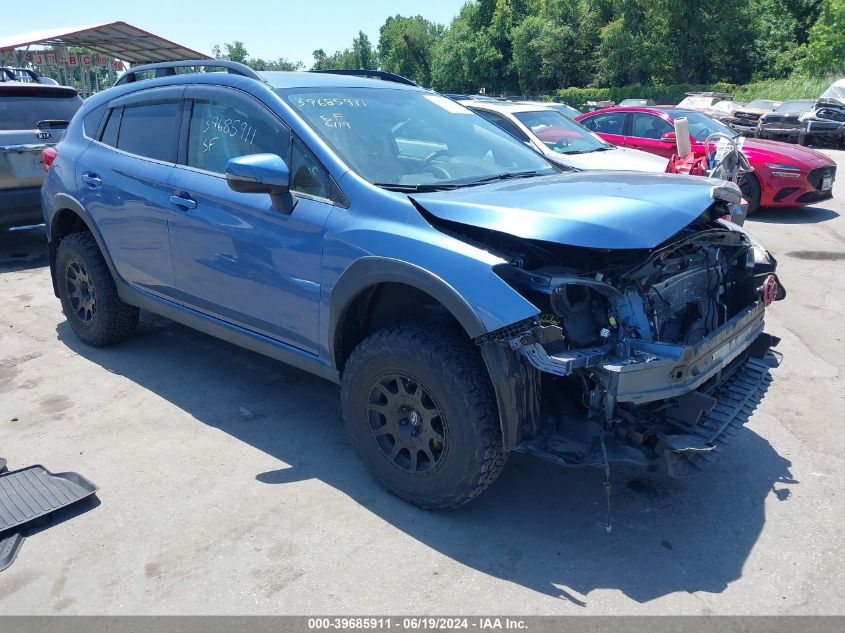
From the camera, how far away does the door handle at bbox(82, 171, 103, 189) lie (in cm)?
489

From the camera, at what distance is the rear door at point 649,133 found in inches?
452

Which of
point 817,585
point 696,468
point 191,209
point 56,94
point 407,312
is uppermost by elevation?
point 56,94

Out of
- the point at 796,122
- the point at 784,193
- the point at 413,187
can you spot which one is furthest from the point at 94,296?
the point at 796,122

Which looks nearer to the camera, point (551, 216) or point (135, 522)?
point (551, 216)

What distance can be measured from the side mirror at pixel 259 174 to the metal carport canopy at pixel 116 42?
14.3 metres

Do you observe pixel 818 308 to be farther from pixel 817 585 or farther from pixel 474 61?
pixel 474 61

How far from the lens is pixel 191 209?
4.13 m

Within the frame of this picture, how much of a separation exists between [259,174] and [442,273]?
1.05 metres

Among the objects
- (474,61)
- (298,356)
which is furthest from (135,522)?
(474,61)

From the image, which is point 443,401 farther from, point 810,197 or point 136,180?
point 810,197

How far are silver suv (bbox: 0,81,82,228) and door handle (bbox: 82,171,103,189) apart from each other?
330 centimetres

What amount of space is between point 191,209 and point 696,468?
116 inches

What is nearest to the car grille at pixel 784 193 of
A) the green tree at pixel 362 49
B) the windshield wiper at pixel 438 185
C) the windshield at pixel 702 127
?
the windshield at pixel 702 127

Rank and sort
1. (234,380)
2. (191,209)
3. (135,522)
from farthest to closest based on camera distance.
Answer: (234,380)
(191,209)
(135,522)
